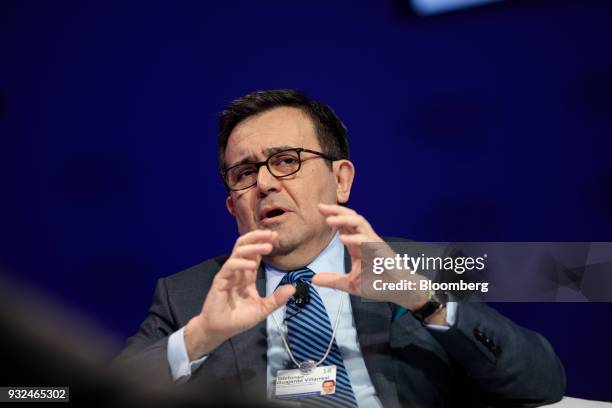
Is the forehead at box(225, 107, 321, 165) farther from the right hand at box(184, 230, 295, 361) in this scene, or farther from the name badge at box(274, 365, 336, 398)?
the name badge at box(274, 365, 336, 398)

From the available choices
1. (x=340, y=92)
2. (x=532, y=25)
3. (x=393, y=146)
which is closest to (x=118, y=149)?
(x=340, y=92)

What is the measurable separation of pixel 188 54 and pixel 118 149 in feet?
1.43

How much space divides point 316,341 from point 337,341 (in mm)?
56

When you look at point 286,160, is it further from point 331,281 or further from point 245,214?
point 331,281

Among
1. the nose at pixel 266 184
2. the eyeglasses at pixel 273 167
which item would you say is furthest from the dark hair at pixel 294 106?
the nose at pixel 266 184

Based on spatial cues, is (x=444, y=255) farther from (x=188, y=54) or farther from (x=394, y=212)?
(x=188, y=54)

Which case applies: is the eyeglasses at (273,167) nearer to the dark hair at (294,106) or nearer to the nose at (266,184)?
the nose at (266,184)

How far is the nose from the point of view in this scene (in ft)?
5.97

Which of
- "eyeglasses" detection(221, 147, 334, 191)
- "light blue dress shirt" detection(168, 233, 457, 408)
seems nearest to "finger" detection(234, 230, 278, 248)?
"light blue dress shirt" detection(168, 233, 457, 408)

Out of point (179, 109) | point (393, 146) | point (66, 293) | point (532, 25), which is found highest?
point (532, 25)

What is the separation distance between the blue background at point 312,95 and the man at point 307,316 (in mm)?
249

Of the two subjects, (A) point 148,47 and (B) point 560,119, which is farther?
(A) point 148,47

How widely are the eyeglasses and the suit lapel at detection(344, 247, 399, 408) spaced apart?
16.7 inches

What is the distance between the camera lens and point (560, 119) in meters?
2.04
